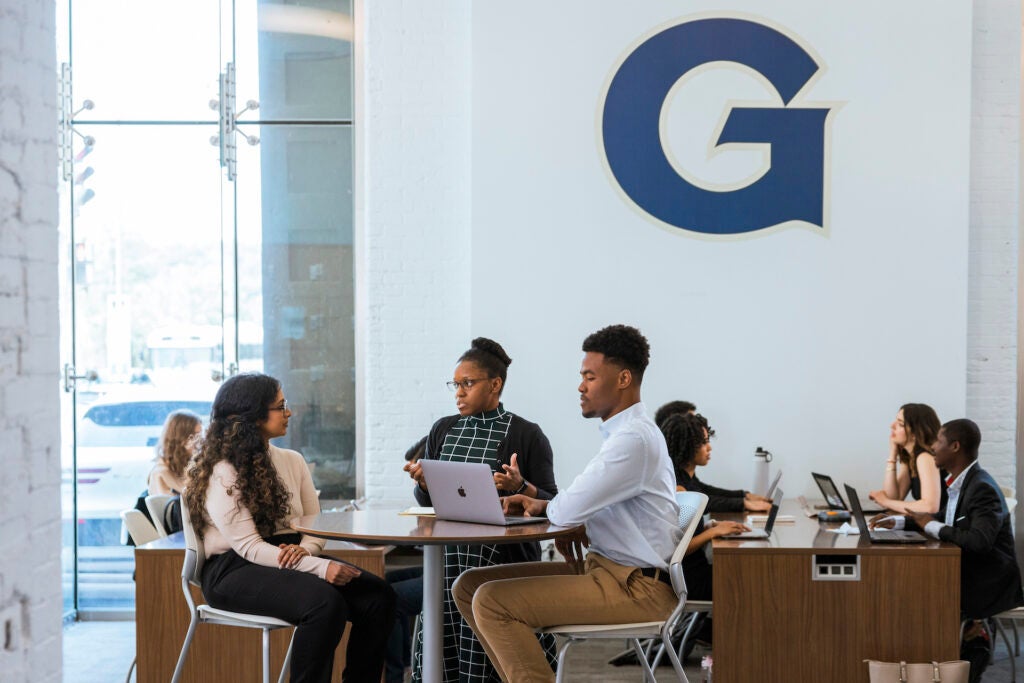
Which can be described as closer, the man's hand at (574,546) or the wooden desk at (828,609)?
the man's hand at (574,546)

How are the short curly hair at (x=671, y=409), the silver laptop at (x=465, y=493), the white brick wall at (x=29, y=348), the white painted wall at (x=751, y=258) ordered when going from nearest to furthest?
the white brick wall at (x=29, y=348) → the silver laptop at (x=465, y=493) → the short curly hair at (x=671, y=409) → the white painted wall at (x=751, y=258)

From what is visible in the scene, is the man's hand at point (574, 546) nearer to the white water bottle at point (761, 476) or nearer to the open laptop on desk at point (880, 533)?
the open laptop on desk at point (880, 533)

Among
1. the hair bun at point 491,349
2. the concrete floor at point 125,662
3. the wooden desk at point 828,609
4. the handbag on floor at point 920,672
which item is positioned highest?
the hair bun at point 491,349

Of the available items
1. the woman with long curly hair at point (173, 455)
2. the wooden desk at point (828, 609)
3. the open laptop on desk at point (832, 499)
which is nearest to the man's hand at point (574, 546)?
the wooden desk at point (828, 609)

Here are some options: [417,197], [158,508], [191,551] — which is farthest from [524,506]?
[417,197]

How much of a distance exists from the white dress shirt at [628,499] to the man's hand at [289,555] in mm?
900

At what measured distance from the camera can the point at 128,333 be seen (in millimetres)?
6805

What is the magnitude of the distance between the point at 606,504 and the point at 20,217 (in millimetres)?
1844

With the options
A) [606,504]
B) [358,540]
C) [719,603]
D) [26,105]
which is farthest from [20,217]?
[719,603]

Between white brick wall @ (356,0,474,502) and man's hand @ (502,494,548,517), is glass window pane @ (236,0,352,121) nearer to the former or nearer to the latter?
white brick wall @ (356,0,474,502)

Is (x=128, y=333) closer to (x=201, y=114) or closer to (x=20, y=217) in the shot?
(x=201, y=114)

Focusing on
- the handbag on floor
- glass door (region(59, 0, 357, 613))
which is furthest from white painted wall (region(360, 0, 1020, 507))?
the handbag on floor

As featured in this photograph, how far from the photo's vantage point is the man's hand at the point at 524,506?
138 inches

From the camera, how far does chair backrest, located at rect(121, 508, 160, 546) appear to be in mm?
4766
